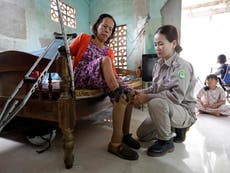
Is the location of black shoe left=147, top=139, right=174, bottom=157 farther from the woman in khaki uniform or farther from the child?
the child

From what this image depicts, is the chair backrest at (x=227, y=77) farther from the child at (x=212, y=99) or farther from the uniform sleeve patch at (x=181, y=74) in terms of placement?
the uniform sleeve patch at (x=181, y=74)

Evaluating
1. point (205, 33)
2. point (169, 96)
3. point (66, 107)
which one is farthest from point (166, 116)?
point (205, 33)

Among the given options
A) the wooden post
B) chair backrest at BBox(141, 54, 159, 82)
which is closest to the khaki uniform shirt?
the wooden post

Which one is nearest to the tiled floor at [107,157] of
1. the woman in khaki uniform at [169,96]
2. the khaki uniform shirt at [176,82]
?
the woman in khaki uniform at [169,96]

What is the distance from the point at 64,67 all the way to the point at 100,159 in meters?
0.70

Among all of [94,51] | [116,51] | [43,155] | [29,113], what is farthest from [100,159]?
[116,51]

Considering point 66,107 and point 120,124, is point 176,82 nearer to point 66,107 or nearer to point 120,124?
point 120,124

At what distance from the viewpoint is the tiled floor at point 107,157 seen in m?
1.08

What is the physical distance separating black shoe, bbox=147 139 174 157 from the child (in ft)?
4.96

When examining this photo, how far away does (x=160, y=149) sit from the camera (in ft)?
4.06

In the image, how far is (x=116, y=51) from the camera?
166 inches

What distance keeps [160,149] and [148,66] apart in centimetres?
239

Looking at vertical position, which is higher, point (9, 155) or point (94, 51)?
point (94, 51)

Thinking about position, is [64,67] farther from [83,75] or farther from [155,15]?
[155,15]
